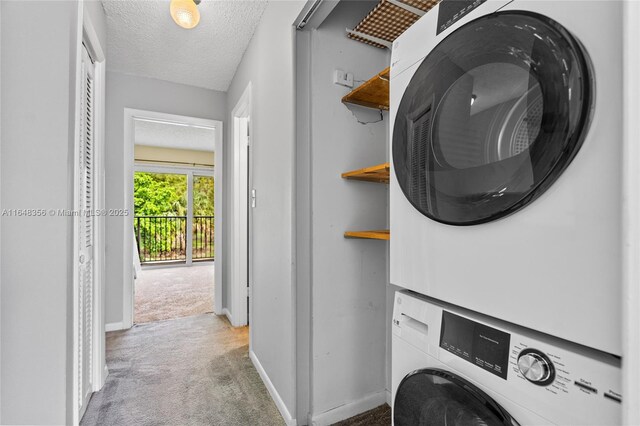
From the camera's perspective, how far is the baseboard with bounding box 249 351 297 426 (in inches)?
63.2

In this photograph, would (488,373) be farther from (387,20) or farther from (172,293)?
(172,293)

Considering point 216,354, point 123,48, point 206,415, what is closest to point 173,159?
point 123,48

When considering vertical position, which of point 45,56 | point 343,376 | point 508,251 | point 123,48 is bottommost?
point 343,376

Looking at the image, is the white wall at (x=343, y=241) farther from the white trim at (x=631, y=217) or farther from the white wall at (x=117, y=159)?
the white wall at (x=117, y=159)

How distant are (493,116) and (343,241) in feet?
3.56

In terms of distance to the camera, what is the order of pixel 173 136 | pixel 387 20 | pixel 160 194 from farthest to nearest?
pixel 160 194 → pixel 173 136 → pixel 387 20

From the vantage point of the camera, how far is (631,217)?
0.46 meters

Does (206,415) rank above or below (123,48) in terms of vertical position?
below

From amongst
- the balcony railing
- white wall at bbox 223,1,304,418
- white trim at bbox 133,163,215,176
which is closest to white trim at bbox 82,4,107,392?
white wall at bbox 223,1,304,418

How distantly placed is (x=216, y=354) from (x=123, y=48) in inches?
106

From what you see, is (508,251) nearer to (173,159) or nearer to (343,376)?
(343,376)

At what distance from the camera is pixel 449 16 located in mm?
840

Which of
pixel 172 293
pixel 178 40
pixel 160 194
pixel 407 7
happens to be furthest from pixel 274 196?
pixel 160 194

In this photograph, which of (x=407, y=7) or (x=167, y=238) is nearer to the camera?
(x=407, y=7)
